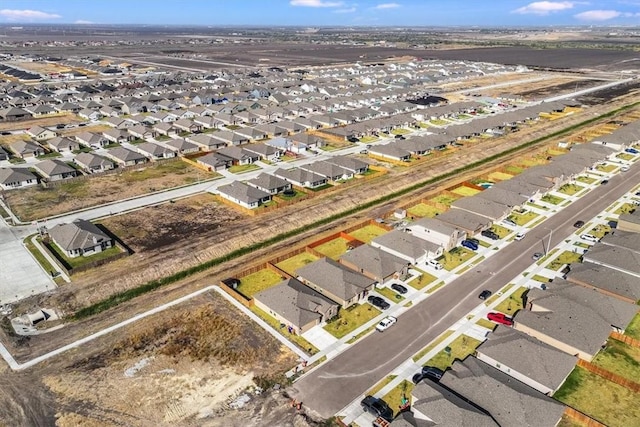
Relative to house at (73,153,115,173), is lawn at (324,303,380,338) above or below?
below

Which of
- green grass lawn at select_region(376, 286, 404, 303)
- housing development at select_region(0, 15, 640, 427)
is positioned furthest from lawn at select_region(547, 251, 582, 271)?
green grass lawn at select_region(376, 286, 404, 303)

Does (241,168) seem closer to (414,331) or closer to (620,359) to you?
(414,331)

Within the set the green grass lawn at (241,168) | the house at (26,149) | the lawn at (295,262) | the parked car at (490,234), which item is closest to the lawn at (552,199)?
the parked car at (490,234)

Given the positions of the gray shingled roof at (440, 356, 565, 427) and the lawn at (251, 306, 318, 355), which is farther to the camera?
the lawn at (251, 306, 318, 355)

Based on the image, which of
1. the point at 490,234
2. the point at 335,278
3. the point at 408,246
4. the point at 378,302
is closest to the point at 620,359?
the point at 378,302

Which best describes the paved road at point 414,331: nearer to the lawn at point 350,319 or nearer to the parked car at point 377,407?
the parked car at point 377,407

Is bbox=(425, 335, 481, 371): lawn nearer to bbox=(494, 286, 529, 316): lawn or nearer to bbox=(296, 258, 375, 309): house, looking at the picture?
bbox=(494, 286, 529, 316): lawn
